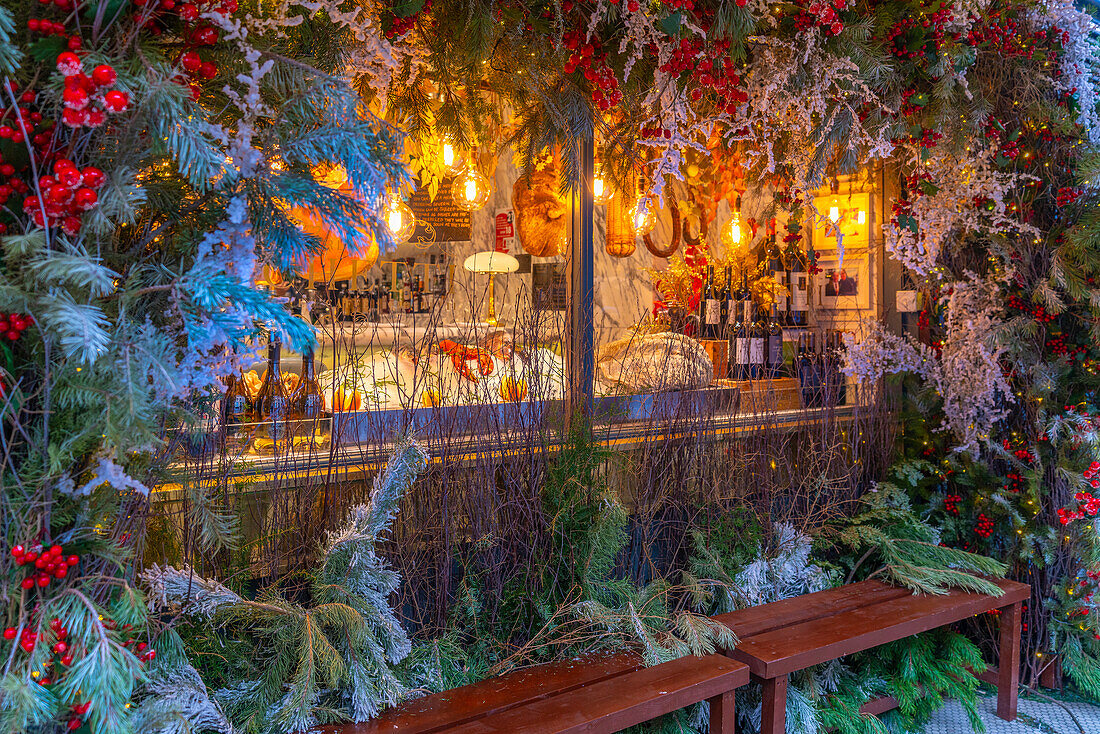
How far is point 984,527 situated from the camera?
315 cm

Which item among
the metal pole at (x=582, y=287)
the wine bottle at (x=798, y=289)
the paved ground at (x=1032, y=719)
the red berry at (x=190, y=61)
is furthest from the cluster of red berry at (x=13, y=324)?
the wine bottle at (x=798, y=289)

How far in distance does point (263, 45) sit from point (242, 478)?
1.11 metres

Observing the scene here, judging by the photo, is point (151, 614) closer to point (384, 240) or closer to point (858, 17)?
point (384, 240)

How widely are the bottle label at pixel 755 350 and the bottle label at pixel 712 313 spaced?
0.16 meters

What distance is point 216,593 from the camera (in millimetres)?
1759

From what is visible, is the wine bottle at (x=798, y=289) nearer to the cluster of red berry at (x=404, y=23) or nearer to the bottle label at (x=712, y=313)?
the bottle label at (x=712, y=313)

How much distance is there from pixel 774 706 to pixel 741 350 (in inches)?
55.6

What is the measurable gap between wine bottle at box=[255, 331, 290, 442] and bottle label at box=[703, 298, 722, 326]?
1694 millimetres

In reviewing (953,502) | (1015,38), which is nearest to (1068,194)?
(1015,38)

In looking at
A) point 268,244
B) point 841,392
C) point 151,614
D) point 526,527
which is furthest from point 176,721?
point 841,392

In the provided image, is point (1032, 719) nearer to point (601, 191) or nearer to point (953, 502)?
point (953, 502)

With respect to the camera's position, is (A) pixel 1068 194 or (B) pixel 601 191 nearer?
(A) pixel 1068 194

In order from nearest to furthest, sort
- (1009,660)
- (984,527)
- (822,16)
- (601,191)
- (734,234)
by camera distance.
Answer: (822,16) → (1009,660) → (984,527) → (601,191) → (734,234)

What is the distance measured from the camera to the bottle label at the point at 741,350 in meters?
3.15
